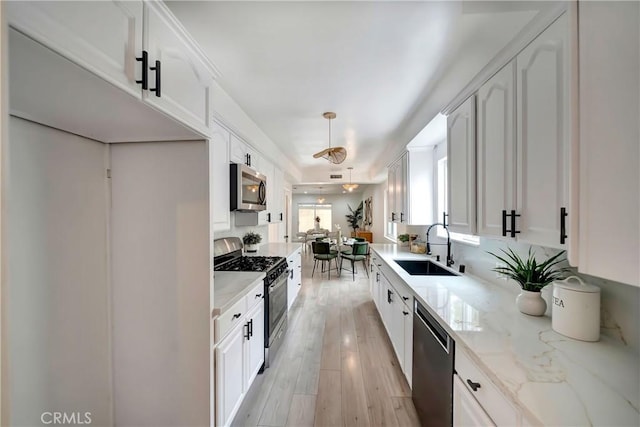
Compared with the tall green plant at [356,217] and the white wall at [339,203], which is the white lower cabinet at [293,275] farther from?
the white wall at [339,203]

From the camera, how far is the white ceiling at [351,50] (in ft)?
4.58

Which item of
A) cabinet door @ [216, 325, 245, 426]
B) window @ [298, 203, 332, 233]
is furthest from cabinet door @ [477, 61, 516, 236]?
window @ [298, 203, 332, 233]

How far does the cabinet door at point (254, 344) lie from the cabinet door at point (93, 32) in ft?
5.38

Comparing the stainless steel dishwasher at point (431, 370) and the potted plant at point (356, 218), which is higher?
the potted plant at point (356, 218)

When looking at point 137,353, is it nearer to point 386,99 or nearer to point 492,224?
point 492,224

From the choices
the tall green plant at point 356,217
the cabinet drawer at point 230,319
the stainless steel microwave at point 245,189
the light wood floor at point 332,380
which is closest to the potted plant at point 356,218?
the tall green plant at point 356,217

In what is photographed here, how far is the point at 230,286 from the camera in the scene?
5.91ft

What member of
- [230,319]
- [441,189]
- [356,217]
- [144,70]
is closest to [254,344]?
[230,319]

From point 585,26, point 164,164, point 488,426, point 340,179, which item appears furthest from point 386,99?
point 340,179

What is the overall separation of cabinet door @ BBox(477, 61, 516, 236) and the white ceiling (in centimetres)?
34

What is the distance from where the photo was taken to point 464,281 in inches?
77.7

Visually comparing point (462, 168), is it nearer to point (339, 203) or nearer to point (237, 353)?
point (237, 353)

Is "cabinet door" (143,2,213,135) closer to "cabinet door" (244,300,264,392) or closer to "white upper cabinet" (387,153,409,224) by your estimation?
"cabinet door" (244,300,264,392)

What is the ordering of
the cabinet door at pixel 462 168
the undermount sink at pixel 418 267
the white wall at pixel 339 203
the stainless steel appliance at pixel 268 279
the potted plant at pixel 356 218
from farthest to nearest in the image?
the white wall at pixel 339 203 → the potted plant at pixel 356 218 → the undermount sink at pixel 418 267 → the stainless steel appliance at pixel 268 279 → the cabinet door at pixel 462 168
